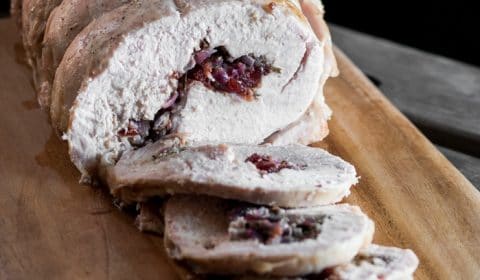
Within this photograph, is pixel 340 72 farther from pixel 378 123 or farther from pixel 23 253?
pixel 23 253

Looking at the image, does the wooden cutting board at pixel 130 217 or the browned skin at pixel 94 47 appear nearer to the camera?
the wooden cutting board at pixel 130 217

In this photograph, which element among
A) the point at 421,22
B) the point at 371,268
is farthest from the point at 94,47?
the point at 421,22

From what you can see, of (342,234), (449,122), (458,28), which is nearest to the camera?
(342,234)

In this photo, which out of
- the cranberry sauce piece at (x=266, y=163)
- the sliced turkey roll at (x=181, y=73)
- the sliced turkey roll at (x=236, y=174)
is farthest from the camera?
the sliced turkey roll at (x=181, y=73)

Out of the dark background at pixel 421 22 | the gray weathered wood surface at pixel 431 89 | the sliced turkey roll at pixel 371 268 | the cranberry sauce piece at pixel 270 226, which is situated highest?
the cranberry sauce piece at pixel 270 226

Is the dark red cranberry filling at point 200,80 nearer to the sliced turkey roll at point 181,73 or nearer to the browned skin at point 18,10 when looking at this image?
the sliced turkey roll at point 181,73

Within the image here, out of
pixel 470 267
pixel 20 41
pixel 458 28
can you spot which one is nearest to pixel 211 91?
pixel 470 267

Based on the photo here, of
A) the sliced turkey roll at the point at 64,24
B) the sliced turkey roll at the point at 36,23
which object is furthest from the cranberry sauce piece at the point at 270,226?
the sliced turkey roll at the point at 36,23
